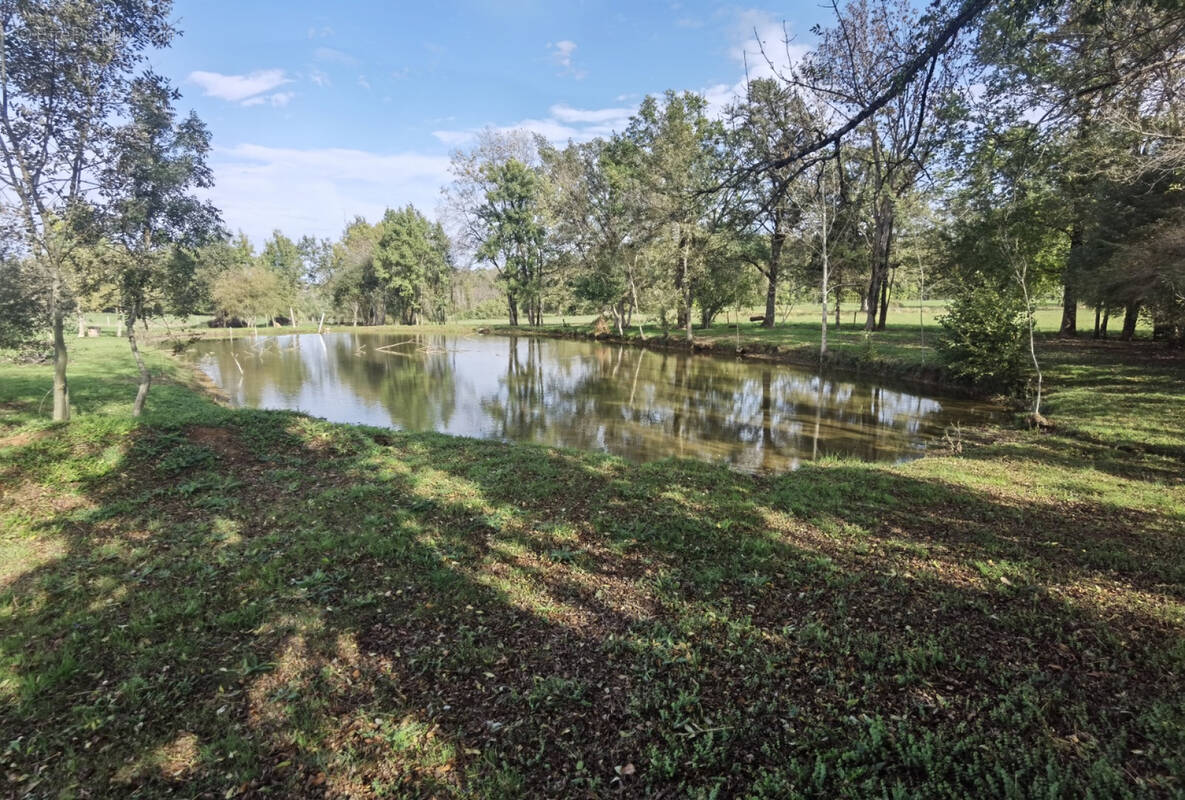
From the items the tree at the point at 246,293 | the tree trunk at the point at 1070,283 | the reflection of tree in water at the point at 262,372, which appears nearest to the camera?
the tree trunk at the point at 1070,283

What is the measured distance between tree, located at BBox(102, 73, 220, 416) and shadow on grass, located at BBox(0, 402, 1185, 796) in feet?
15.4

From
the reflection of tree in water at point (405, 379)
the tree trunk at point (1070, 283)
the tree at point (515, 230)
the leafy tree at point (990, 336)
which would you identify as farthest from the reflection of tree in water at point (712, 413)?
the tree at point (515, 230)

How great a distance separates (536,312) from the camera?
202 feet

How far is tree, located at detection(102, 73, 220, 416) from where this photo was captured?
9.26 meters

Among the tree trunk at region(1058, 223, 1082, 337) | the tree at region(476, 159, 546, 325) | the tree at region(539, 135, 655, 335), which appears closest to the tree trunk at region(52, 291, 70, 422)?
the tree trunk at region(1058, 223, 1082, 337)

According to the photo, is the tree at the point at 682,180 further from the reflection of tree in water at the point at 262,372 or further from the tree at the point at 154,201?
the reflection of tree in water at the point at 262,372

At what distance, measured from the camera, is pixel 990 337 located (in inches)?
634

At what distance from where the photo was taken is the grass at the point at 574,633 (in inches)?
111

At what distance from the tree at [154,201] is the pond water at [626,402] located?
19.4ft

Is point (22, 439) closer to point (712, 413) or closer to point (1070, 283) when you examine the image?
point (712, 413)

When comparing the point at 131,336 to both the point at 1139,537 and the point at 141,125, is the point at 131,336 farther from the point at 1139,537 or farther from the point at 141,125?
the point at 1139,537

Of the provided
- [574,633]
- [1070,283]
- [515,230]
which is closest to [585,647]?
[574,633]

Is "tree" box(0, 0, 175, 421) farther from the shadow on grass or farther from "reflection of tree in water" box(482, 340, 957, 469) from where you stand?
"reflection of tree in water" box(482, 340, 957, 469)

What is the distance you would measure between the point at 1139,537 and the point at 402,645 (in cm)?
774
